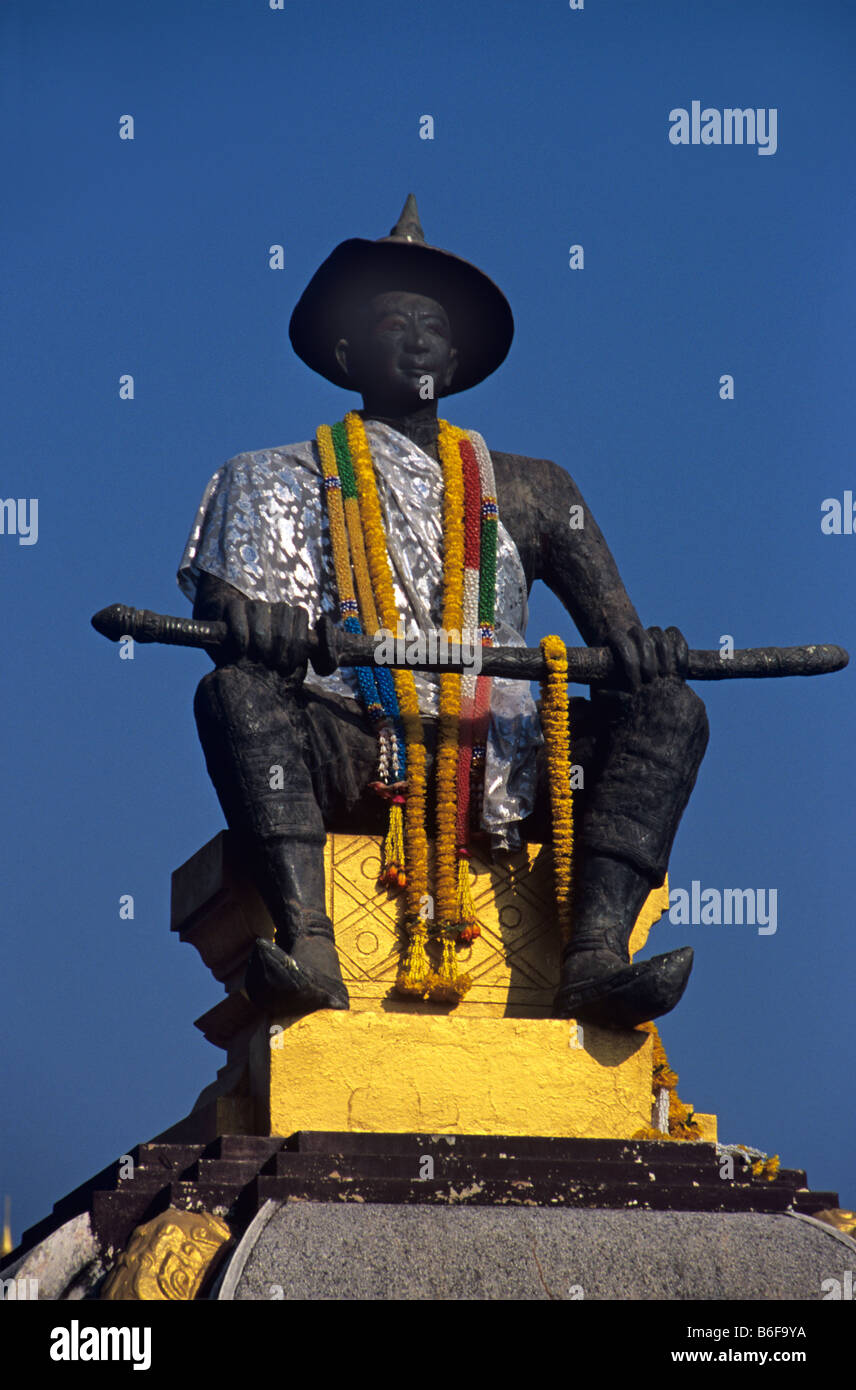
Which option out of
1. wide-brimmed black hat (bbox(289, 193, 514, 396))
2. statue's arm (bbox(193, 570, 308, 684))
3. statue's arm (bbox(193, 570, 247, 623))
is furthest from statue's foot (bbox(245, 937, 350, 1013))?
wide-brimmed black hat (bbox(289, 193, 514, 396))

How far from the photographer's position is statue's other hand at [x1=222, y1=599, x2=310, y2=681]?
8.81 meters

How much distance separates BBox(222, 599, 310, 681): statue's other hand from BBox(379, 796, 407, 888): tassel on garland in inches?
30.1

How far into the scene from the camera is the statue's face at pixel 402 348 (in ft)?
34.1

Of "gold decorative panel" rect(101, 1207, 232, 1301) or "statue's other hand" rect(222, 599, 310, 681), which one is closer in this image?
"gold decorative panel" rect(101, 1207, 232, 1301)

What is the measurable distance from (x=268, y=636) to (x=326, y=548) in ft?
4.22

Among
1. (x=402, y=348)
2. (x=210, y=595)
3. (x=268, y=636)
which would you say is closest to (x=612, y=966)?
(x=268, y=636)

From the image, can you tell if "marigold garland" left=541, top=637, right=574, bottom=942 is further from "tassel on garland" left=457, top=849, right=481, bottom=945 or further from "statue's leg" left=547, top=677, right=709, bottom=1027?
"tassel on garland" left=457, top=849, right=481, bottom=945

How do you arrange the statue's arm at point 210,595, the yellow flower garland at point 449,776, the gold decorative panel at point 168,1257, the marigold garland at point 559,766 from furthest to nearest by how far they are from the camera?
the statue's arm at point 210,595 → the marigold garland at point 559,766 → the yellow flower garland at point 449,776 → the gold decorative panel at point 168,1257

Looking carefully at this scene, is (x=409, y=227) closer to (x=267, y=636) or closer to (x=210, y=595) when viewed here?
(x=210, y=595)

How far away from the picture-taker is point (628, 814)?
9.05 metres

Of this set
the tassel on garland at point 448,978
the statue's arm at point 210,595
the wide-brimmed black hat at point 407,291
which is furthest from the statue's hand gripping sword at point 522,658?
the wide-brimmed black hat at point 407,291

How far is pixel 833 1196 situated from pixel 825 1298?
884 mm

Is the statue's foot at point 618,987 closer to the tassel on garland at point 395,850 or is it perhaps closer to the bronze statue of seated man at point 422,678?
the bronze statue of seated man at point 422,678

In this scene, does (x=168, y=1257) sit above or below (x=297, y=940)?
below
